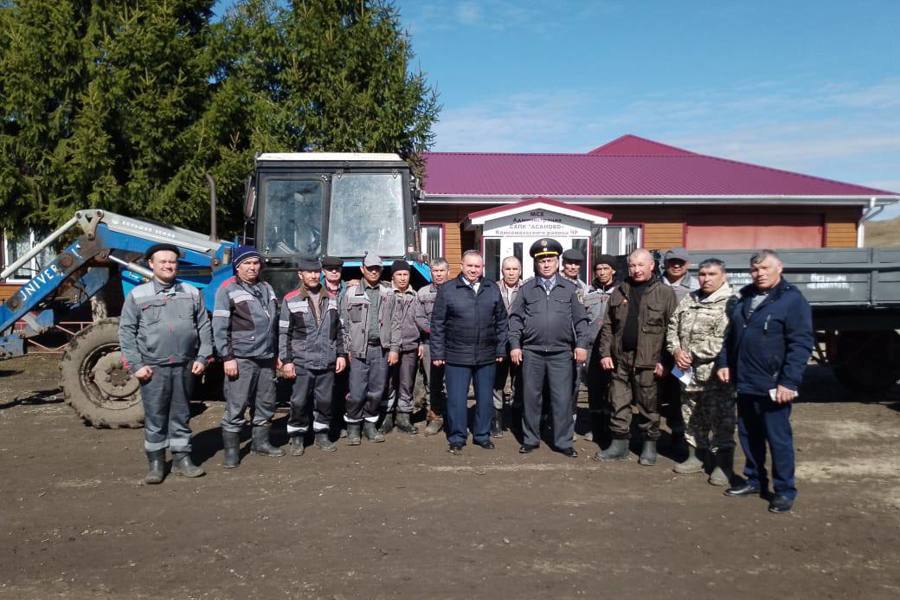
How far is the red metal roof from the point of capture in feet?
51.0

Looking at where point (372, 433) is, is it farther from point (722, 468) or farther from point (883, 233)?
point (883, 233)

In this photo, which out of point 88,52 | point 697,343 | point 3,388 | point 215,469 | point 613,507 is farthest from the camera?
point 88,52

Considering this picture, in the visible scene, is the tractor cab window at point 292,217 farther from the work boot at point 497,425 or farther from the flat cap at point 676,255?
the flat cap at point 676,255

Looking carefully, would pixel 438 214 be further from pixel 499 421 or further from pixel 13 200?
pixel 499 421

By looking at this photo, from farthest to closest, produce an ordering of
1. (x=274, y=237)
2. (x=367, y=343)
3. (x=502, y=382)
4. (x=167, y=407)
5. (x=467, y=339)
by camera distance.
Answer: (x=274, y=237)
(x=502, y=382)
(x=367, y=343)
(x=467, y=339)
(x=167, y=407)

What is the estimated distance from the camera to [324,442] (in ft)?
19.7

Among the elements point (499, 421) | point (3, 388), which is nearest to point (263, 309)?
point (499, 421)

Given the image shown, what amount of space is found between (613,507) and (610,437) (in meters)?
1.66

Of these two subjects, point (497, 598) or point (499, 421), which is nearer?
point (497, 598)

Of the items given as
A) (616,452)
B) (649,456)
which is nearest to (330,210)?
(616,452)

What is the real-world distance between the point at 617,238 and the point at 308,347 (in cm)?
1125

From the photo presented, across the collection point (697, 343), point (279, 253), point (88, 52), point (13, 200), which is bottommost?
point (697, 343)

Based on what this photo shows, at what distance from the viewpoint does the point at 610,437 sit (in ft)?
20.4

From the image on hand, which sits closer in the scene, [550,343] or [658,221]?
[550,343]
